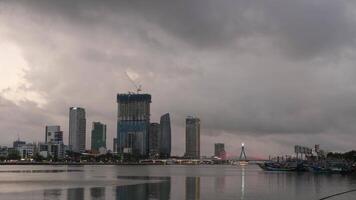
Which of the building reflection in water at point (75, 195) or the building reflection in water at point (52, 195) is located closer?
the building reflection in water at point (52, 195)

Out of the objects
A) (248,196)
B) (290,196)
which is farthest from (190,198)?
(290,196)

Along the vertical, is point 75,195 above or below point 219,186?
above

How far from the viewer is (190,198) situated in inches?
3246

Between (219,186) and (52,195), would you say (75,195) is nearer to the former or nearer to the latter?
(52,195)

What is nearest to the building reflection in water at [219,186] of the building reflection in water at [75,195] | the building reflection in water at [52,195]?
the building reflection in water at [75,195]

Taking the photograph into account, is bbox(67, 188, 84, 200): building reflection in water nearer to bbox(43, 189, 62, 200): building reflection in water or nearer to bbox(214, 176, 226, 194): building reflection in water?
bbox(43, 189, 62, 200): building reflection in water

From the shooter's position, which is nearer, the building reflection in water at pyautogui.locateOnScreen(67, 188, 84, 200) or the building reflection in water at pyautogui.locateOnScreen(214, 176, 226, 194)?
the building reflection in water at pyautogui.locateOnScreen(67, 188, 84, 200)

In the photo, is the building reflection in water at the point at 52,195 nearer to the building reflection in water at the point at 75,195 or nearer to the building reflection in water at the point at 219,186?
the building reflection in water at the point at 75,195

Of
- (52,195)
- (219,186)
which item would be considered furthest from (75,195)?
(219,186)

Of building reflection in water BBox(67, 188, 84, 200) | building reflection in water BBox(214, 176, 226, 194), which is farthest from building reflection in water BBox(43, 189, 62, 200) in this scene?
building reflection in water BBox(214, 176, 226, 194)

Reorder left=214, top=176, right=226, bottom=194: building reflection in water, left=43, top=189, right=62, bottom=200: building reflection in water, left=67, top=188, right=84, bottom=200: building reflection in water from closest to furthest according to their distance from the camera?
left=43, top=189, right=62, bottom=200: building reflection in water, left=67, top=188, right=84, bottom=200: building reflection in water, left=214, top=176, right=226, bottom=194: building reflection in water

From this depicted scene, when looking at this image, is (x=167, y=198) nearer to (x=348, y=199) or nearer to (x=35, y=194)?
(x=35, y=194)

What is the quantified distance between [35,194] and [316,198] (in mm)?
43400

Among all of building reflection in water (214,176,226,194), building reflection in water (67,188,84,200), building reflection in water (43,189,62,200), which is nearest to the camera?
building reflection in water (43,189,62,200)
